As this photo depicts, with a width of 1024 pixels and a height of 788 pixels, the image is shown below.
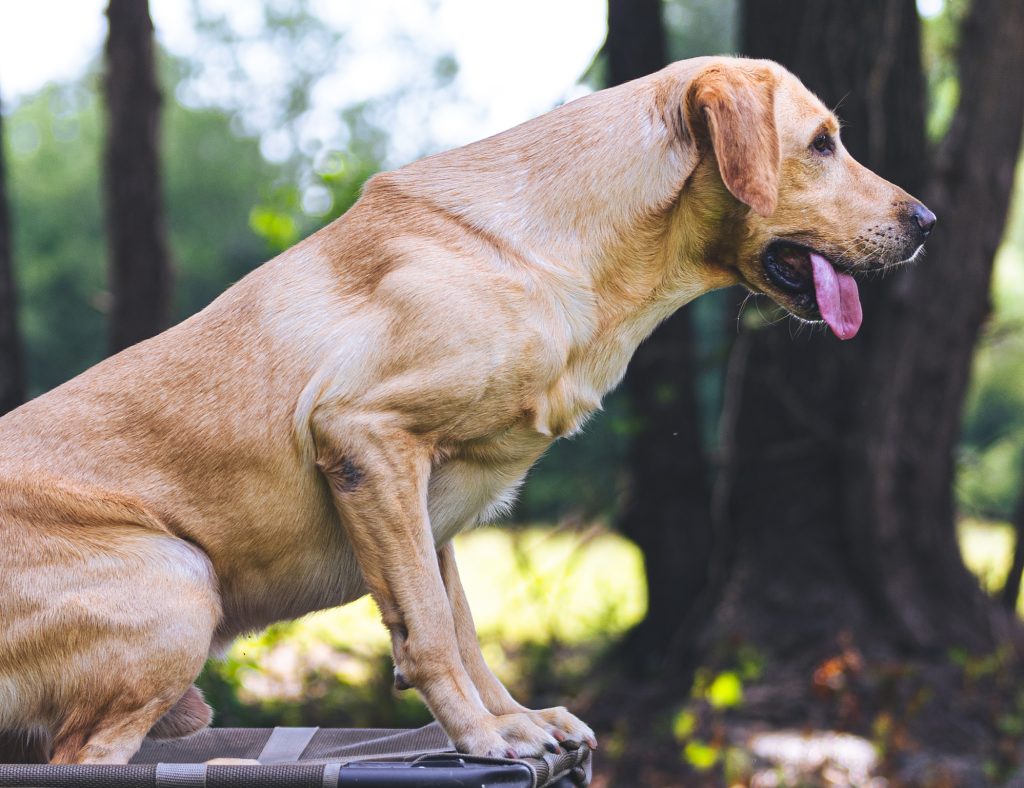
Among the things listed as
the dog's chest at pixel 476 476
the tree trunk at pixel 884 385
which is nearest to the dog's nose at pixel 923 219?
the dog's chest at pixel 476 476

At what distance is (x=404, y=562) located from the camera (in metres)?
2.60

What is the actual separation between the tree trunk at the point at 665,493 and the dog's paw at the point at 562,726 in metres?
4.62

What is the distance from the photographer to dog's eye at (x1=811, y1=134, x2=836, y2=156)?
2965 mm

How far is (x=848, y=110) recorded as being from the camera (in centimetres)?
644

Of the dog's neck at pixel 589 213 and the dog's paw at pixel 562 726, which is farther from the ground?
the dog's neck at pixel 589 213

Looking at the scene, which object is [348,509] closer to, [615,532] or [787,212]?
[787,212]

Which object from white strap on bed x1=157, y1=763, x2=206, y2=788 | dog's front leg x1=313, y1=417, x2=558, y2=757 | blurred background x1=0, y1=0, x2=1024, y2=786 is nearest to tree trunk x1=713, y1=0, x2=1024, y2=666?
blurred background x1=0, y1=0, x2=1024, y2=786

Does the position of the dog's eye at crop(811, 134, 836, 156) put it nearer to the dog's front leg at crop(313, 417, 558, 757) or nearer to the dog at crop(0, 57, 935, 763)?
the dog at crop(0, 57, 935, 763)

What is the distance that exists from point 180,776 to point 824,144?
2212 mm

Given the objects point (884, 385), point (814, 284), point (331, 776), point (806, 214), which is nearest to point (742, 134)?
point (806, 214)

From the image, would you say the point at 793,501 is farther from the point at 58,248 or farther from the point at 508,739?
the point at 58,248

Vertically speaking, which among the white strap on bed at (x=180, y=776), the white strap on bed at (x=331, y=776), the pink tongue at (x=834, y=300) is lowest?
the white strap on bed at (x=331, y=776)

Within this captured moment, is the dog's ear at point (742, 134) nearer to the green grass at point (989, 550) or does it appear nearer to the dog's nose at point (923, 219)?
the dog's nose at point (923, 219)

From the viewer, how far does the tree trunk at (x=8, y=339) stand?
534 centimetres
